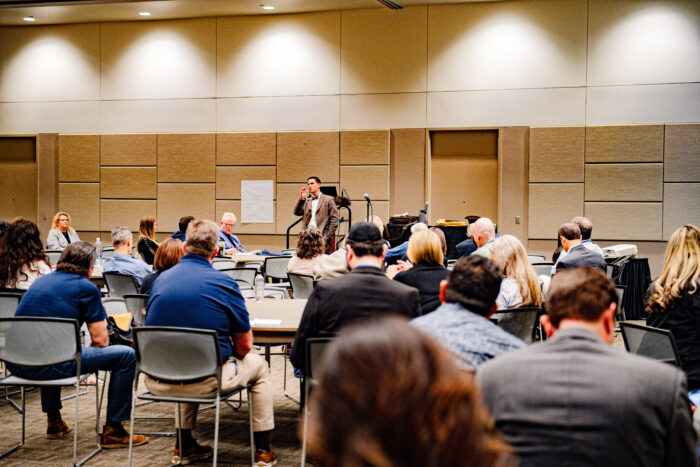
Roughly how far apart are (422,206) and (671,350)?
804 centimetres

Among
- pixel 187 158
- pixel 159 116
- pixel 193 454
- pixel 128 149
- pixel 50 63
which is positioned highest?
pixel 50 63

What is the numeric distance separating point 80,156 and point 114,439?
917 cm

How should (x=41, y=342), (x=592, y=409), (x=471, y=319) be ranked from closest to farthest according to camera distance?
(x=592, y=409)
(x=471, y=319)
(x=41, y=342)

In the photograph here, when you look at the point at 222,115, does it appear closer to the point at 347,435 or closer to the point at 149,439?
the point at 149,439

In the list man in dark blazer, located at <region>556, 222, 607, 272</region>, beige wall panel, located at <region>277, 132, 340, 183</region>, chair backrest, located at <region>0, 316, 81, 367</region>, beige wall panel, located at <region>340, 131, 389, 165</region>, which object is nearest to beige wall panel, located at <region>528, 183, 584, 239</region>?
beige wall panel, located at <region>340, 131, 389, 165</region>

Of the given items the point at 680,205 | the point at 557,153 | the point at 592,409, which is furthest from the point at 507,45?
the point at 592,409

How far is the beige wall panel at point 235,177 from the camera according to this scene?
1159cm

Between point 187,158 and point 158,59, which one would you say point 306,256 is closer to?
point 187,158

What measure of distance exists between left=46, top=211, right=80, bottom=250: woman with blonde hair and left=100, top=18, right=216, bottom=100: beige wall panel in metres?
3.21

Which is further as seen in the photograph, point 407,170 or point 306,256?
point 407,170

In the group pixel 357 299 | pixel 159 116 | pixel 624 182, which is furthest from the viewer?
pixel 159 116

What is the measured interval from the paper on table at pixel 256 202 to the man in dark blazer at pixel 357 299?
8.29m

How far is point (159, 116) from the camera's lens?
1194cm

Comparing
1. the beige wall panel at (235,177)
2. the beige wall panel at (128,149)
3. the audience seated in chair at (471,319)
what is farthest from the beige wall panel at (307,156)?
the audience seated in chair at (471,319)
